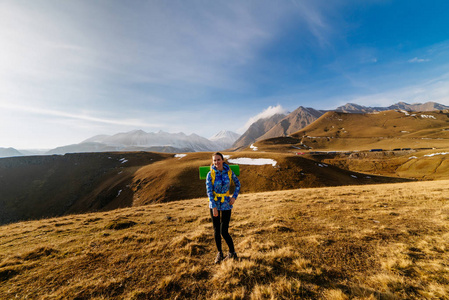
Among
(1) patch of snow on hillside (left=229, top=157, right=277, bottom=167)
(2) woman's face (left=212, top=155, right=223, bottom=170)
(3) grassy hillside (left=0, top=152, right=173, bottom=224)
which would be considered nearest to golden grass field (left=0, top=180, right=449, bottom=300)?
(2) woman's face (left=212, top=155, right=223, bottom=170)

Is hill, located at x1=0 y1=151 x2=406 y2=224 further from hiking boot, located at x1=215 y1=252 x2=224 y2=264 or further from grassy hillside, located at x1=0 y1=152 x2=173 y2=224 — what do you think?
hiking boot, located at x1=215 y1=252 x2=224 y2=264

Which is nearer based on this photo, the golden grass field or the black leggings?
the golden grass field

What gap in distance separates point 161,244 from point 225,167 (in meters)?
5.25

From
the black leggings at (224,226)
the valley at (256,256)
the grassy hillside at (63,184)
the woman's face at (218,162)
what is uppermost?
the woman's face at (218,162)

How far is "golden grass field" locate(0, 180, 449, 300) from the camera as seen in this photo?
4535 millimetres

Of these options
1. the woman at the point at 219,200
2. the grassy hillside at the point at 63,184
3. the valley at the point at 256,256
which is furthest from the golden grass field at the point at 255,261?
the grassy hillside at the point at 63,184

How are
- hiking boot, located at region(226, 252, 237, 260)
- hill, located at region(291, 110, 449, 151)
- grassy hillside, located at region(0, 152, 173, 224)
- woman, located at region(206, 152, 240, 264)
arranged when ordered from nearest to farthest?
woman, located at region(206, 152, 240, 264), hiking boot, located at region(226, 252, 237, 260), grassy hillside, located at region(0, 152, 173, 224), hill, located at region(291, 110, 449, 151)

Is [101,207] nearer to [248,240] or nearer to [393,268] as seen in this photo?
[248,240]

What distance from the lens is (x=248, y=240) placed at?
7652 millimetres

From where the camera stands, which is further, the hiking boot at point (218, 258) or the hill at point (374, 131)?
the hill at point (374, 131)

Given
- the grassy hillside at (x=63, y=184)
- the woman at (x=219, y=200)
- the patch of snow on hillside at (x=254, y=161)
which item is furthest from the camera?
the patch of snow on hillside at (x=254, y=161)

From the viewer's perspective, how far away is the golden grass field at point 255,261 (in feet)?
14.9

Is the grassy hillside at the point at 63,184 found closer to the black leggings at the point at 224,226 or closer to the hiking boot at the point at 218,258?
the hiking boot at the point at 218,258

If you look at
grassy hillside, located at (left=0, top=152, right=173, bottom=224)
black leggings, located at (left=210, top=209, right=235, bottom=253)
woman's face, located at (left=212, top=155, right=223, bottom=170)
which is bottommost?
grassy hillside, located at (left=0, top=152, right=173, bottom=224)
